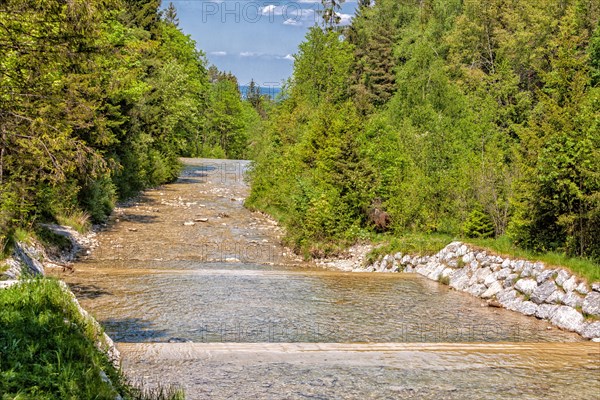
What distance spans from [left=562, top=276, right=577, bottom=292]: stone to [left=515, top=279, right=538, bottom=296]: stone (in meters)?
0.79

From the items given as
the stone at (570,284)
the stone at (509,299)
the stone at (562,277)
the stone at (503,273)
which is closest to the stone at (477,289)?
the stone at (503,273)

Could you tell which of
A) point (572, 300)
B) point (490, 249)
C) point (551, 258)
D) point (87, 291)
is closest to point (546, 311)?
point (572, 300)

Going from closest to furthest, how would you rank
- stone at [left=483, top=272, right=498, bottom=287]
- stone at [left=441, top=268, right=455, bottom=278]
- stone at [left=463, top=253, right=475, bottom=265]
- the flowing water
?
the flowing water < stone at [left=483, top=272, right=498, bottom=287] < stone at [left=463, top=253, right=475, bottom=265] < stone at [left=441, top=268, right=455, bottom=278]

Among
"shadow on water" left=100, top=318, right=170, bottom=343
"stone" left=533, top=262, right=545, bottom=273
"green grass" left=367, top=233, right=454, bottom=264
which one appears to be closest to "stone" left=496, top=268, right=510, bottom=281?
"stone" left=533, top=262, right=545, bottom=273

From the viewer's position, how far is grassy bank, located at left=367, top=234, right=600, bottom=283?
10.7 m

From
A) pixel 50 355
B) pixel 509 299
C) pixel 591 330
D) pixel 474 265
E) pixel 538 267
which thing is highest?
pixel 50 355

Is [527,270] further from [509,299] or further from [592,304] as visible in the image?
[592,304]

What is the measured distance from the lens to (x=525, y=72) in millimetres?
42469

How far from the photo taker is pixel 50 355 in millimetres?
4594

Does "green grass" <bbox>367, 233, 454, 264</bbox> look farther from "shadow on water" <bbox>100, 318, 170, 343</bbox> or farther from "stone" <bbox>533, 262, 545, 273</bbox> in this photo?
"shadow on water" <bbox>100, 318, 170, 343</bbox>

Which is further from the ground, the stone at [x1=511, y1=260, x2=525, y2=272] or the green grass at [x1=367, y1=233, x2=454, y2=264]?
the stone at [x1=511, y1=260, x2=525, y2=272]

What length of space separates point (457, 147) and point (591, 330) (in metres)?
13.2

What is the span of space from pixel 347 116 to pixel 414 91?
50.4 ft

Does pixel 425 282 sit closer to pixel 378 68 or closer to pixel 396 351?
pixel 396 351
